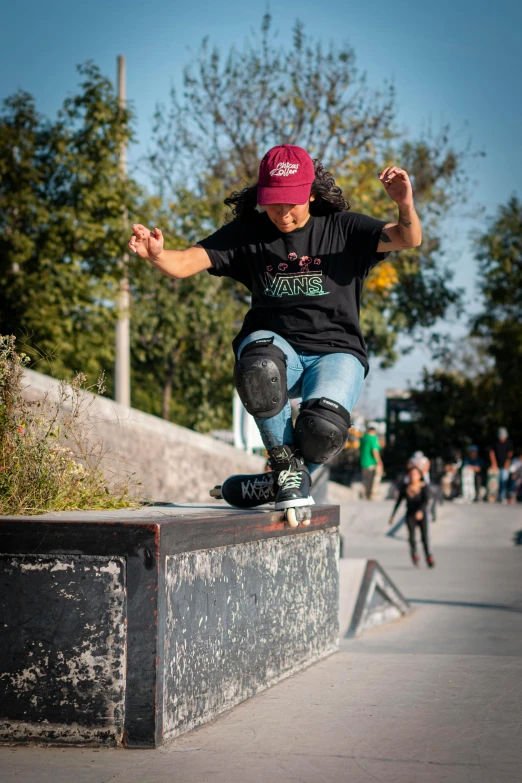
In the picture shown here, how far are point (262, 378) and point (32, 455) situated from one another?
38.9 inches

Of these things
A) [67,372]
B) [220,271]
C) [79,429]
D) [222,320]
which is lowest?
[79,429]

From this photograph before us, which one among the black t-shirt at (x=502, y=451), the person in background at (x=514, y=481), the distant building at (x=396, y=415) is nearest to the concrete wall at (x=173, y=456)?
the black t-shirt at (x=502, y=451)

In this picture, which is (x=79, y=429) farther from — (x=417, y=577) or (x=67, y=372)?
(x=67, y=372)

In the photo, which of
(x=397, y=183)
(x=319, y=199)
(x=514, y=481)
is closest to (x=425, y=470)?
(x=514, y=481)

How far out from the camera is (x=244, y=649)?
3176mm

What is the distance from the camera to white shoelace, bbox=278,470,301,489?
371 centimetres

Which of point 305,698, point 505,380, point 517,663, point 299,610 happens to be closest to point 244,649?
point 305,698

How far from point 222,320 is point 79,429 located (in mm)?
20589

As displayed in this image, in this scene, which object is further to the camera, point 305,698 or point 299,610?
point 299,610

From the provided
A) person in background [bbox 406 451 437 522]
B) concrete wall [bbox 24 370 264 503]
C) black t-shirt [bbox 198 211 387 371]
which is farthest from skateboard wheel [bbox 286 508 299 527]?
concrete wall [bbox 24 370 264 503]

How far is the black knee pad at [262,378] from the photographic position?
142 inches

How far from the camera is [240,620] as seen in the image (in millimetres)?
3152

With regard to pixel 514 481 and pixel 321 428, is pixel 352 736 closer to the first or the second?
pixel 321 428

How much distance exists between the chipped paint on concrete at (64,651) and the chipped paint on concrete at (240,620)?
155 millimetres
